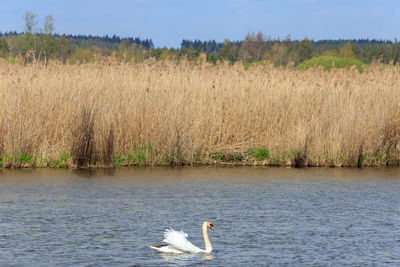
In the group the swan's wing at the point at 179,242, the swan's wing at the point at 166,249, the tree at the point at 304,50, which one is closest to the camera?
the swan's wing at the point at 179,242

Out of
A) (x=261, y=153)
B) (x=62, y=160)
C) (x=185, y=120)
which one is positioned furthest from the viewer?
(x=261, y=153)

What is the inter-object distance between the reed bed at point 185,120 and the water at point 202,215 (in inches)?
31.8

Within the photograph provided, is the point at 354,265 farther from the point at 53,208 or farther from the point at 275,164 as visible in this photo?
the point at 275,164

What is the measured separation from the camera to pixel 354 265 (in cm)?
770

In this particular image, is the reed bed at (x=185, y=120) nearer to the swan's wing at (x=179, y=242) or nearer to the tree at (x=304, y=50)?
the swan's wing at (x=179, y=242)

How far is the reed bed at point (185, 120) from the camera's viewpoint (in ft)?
49.7

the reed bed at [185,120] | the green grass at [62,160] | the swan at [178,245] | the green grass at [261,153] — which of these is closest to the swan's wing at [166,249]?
the swan at [178,245]

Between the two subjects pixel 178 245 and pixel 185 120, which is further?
pixel 185 120

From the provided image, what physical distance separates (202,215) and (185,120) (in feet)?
19.6

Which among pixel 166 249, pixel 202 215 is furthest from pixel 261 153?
pixel 166 249

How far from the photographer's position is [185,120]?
16109mm

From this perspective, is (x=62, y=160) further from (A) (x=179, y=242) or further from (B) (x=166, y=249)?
(A) (x=179, y=242)

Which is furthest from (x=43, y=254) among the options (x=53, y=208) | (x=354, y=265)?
(x=354, y=265)

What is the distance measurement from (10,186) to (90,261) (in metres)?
5.40
